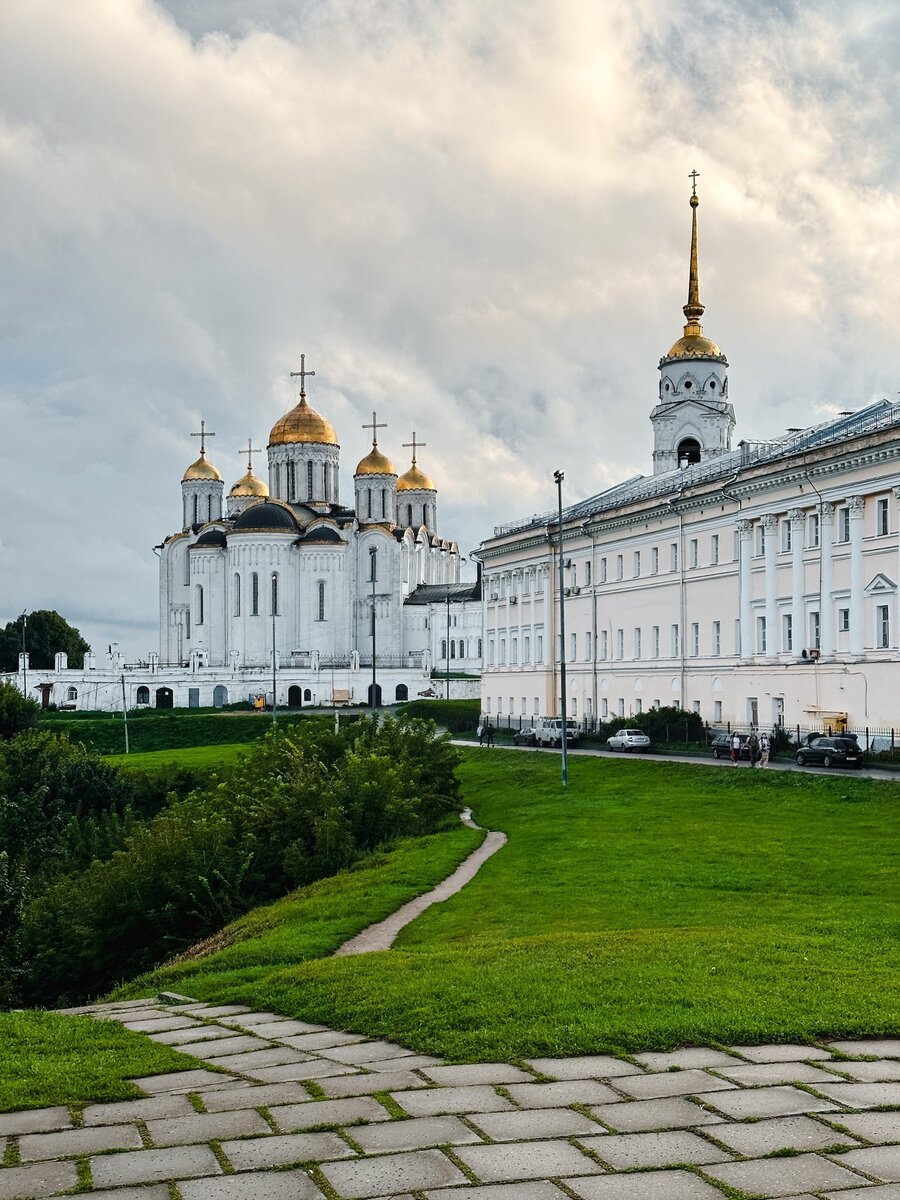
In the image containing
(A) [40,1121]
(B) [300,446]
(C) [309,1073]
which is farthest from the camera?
(B) [300,446]

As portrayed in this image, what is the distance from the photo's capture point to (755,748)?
40.8 m

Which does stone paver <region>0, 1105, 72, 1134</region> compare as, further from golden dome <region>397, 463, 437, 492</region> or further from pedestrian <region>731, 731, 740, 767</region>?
golden dome <region>397, 463, 437, 492</region>

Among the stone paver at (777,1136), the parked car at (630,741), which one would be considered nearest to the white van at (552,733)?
the parked car at (630,741)

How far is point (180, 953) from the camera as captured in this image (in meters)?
23.3

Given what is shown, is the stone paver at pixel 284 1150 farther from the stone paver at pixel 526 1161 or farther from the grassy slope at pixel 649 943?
the grassy slope at pixel 649 943

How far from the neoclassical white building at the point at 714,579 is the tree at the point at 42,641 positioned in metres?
63.6

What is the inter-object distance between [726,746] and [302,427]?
77.9 m

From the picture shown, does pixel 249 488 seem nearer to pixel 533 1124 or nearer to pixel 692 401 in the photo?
pixel 692 401

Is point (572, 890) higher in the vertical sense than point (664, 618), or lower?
lower

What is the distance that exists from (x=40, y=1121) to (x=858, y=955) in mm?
8429

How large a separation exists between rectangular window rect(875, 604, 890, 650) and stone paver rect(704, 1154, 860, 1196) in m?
34.4

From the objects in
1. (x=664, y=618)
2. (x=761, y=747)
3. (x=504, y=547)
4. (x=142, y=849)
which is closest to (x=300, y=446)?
(x=504, y=547)

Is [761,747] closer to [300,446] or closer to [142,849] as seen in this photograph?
[142,849]

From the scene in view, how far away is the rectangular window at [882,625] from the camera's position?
Answer: 40.6m
